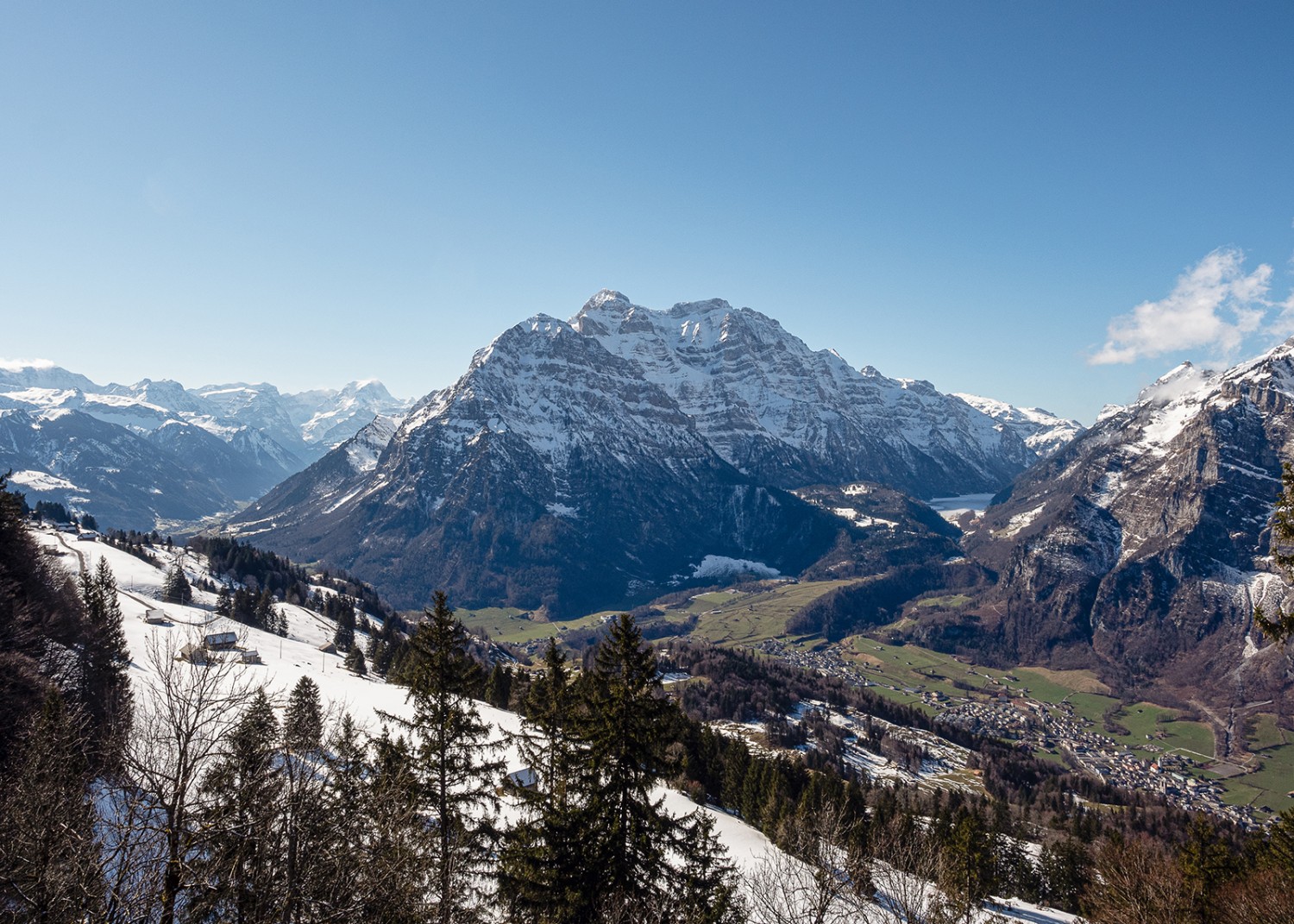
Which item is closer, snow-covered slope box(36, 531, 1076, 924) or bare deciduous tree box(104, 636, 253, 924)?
bare deciduous tree box(104, 636, 253, 924)

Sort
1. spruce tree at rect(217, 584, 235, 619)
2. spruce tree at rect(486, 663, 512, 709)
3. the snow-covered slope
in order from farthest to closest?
spruce tree at rect(217, 584, 235, 619)
spruce tree at rect(486, 663, 512, 709)
the snow-covered slope

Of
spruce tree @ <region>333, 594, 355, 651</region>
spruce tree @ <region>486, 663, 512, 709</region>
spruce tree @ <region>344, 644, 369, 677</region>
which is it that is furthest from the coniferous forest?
spruce tree @ <region>333, 594, 355, 651</region>

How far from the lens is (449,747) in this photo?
28125mm

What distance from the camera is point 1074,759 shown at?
17875cm

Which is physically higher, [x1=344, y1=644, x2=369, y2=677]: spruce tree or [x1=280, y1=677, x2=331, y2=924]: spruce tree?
[x1=280, y1=677, x2=331, y2=924]: spruce tree

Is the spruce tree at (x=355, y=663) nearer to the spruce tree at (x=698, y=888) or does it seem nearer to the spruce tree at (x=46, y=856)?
the spruce tree at (x=46, y=856)

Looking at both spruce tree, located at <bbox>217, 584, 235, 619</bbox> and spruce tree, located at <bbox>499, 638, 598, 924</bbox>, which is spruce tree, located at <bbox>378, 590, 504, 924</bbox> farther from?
spruce tree, located at <bbox>217, 584, 235, 619</bbox>

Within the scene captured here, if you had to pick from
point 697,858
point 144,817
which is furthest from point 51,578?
point 697,858

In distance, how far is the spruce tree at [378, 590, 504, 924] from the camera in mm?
27203

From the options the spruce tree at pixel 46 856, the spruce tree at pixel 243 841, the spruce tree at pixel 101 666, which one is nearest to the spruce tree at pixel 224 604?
the spruce tree at pixel 101 666

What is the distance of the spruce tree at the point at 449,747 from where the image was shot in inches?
1071

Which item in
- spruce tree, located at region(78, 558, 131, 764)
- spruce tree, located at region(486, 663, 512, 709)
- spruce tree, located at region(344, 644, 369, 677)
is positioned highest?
spruce tree, located at region(78, 558, 131, 764)

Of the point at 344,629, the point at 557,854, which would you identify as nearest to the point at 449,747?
the point at 557,854

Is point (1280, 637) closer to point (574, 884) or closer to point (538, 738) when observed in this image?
point (574, 884)
